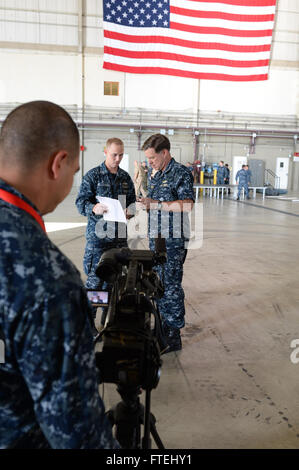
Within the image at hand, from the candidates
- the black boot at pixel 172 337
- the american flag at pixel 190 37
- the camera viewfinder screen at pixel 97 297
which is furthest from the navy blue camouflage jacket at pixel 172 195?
the american flag at pixel 190 37

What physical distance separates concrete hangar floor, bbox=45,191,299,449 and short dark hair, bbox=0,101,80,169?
6.26 ft

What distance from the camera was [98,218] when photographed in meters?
3.57

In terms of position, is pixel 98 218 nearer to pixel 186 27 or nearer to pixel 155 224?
pixel 155 224

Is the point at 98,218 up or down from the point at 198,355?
up

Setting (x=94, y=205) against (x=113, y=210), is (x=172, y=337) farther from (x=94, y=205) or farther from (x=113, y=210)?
(x=94, y=205)

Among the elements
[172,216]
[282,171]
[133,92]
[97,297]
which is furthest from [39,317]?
[282,171]

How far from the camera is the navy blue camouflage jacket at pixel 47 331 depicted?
0.80 m

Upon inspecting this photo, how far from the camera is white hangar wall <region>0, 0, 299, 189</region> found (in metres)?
17.7

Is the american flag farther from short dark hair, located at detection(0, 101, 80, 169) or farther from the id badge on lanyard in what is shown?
the id badge on lanyard

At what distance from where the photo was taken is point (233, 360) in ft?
10.6

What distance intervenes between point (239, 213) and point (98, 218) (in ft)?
31.7

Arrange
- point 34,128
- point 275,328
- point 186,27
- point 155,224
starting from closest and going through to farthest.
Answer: point 34,128, point 155,224, point 275,328, point 186,27
